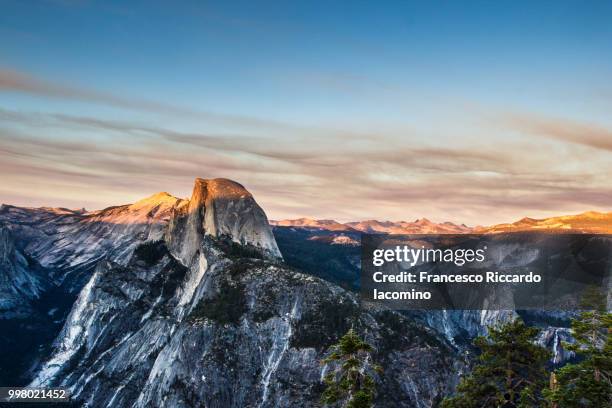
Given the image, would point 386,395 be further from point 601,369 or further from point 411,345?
point 601,369

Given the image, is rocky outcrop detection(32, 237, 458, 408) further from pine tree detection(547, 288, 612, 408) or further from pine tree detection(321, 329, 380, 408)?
pine tree detection(547, 288, 612, 408)

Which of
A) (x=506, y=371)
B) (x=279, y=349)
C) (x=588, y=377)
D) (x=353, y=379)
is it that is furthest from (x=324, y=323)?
(x=588, y=377)

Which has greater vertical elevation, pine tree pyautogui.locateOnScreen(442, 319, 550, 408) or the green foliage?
pine tree pyautogui.locateOnScreen(442, 319, 550, 408)

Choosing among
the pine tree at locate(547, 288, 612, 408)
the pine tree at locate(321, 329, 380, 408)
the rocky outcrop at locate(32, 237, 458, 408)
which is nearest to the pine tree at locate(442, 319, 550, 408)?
the pine tree at locate(547, 288, 612, 408)

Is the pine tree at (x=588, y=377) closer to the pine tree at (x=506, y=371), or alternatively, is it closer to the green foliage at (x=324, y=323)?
the pine tree at (x=506, y=371)

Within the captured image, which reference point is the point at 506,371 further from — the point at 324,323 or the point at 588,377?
the point at 324,323

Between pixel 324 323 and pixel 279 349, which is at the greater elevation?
pixel 324 323

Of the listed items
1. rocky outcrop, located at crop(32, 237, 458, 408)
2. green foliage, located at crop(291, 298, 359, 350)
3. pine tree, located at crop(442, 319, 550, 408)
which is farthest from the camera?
green foliage, located at crop(291, 298, 359, 350)

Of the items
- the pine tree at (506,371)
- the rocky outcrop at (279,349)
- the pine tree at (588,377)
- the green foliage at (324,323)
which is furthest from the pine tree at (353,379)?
the green foliage at (324,323)
